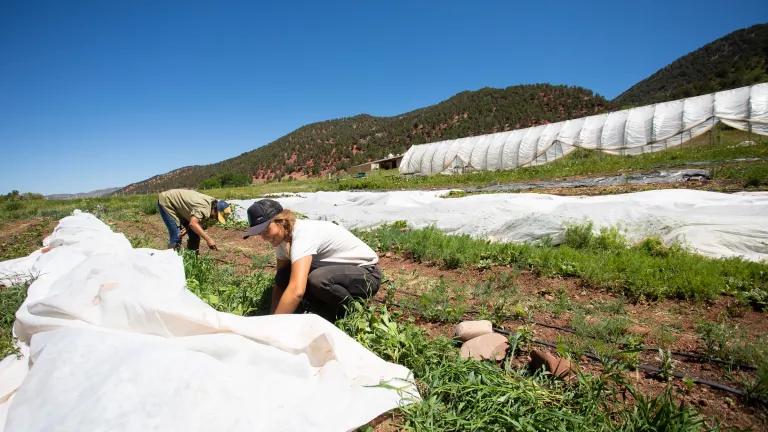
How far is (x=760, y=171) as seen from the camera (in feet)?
21.4

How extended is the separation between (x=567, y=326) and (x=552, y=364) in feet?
2.86

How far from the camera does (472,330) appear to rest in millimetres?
2379

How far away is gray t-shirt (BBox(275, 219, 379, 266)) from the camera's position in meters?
2.43

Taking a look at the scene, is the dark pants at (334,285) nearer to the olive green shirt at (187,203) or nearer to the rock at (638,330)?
the rock at (638,330)

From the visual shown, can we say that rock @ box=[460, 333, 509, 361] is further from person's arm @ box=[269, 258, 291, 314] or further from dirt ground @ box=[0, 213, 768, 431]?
person's arm @ box=[269, 258, 291, 314]

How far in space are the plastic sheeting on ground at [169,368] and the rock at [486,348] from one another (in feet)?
1.40

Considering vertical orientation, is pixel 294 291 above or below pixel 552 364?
above

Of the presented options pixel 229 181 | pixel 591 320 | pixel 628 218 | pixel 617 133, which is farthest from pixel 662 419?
pixel 229 181

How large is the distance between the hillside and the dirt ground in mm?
34978

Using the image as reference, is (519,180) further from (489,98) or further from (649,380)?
(489,98)

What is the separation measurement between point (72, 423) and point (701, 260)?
177 inches

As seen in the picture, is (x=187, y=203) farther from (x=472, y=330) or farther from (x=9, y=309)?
(x=472, y=330)

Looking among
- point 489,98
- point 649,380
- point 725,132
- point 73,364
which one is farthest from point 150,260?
point 489,98

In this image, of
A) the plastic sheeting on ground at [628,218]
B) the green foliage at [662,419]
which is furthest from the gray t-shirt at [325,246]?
the plastic sheeting on ground at [628,218]
